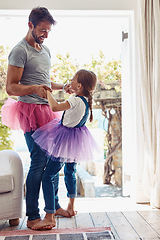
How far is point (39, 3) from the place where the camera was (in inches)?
118

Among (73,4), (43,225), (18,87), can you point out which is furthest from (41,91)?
(73,4)

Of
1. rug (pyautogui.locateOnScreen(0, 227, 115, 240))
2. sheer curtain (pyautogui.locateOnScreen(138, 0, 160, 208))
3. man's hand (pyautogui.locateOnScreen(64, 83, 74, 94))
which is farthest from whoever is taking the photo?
sheer curtain (pyautogui.locateOnScreen(138, 0, 160, 208))

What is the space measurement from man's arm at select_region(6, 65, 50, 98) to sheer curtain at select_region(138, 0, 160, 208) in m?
Answer: 1.11

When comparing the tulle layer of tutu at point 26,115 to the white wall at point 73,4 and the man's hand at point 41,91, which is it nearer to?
the man's hand at point 41,91

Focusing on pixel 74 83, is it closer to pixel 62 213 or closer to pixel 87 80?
pixel 87 80

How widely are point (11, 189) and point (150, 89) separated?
1595mm

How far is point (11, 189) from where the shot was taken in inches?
89.4

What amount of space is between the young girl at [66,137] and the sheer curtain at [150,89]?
0.74m

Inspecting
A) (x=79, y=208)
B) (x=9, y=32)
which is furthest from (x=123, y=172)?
(x=9, y=32)

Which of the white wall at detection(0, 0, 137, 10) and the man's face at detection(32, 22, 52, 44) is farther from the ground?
the white wall at detection(0, 0, 137, 10)

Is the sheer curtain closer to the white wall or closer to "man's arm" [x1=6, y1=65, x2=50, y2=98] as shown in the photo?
the white wall

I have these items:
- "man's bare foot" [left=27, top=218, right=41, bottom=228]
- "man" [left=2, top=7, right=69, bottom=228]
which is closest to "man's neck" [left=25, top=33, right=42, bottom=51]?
"man" [left=2, top=7, right=69, bottom=228]

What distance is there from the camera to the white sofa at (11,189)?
88.9 inches

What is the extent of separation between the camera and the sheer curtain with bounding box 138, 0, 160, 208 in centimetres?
294
